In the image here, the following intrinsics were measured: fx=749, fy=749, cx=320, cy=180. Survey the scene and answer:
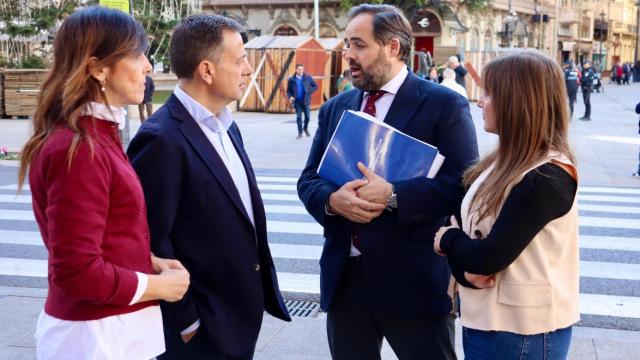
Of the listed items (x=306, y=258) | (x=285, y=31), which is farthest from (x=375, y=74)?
(x=285, y=31)

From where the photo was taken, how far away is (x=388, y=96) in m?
3.22

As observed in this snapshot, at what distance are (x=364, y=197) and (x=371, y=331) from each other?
0.62 m

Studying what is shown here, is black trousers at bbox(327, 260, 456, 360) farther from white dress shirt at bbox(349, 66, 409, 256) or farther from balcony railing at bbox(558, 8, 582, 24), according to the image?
balcony railing at bbox(558, 8, 582, 24)

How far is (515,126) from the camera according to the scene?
2441 mm

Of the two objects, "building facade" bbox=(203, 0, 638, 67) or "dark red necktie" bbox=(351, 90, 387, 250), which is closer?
"dark red necktie" bbox=(351, 90, 387, 250)

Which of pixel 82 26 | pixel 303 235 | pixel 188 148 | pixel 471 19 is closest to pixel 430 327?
pixel 188 148

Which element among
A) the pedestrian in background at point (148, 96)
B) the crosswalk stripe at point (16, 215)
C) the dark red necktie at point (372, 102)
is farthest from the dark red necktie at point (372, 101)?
the pedestrian in background at point (148, 96)

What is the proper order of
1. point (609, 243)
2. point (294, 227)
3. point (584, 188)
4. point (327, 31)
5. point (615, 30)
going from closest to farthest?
point (609, 243)
point (294, 227)
point (584, 188)
point (327, 31)
point (615, 30)

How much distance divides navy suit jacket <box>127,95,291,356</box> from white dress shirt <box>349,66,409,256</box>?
64cm

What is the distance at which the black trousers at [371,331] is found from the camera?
3076 millimetres

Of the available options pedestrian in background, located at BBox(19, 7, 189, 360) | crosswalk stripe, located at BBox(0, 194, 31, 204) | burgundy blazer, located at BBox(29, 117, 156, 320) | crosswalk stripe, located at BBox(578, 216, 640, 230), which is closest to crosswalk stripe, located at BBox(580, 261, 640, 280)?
crosswalk stripe, located at BBox(578, 216, 640, 230)

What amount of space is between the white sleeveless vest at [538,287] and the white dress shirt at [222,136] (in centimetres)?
88

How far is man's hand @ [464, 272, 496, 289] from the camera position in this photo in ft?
8.00

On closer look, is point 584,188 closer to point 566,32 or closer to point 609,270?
point 609,270
